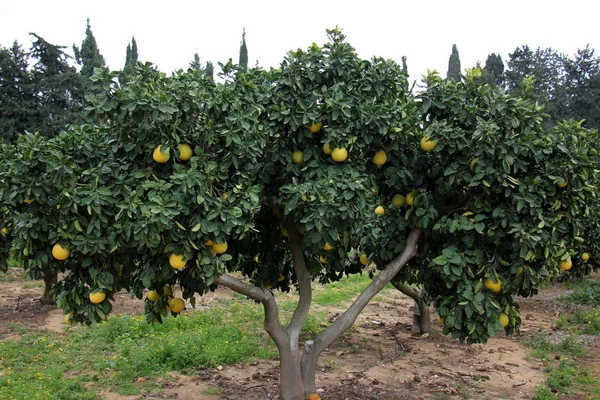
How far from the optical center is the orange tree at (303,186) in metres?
3.14

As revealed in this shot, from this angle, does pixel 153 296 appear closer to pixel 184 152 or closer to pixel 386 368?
pixel 184 152

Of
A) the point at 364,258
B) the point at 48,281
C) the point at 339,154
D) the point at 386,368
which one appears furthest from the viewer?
the point at 48,281

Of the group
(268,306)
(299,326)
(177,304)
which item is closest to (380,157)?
(268,306)

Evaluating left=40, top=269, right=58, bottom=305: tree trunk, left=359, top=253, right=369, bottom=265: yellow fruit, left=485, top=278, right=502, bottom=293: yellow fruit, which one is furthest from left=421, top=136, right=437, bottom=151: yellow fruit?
left=40, top=269, right=58, bottom=305: tree trunk

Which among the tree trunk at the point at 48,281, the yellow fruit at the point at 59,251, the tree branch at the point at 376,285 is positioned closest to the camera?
the yellow fruit at the point at 59,251

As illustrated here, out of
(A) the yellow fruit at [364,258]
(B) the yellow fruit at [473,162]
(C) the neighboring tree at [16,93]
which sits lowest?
Result: (A) the yellow fruit at [364,258]

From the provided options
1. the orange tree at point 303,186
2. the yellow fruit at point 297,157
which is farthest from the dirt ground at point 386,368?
the yellow fruit at point 297,157

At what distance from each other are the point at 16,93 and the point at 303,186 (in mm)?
17415

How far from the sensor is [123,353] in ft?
21.4

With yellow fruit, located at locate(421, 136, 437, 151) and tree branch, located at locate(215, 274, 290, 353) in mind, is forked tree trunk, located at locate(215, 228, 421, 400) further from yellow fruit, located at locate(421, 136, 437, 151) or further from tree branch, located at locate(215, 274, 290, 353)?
yellow fruit, located at locate(421, 136, 437, 151)

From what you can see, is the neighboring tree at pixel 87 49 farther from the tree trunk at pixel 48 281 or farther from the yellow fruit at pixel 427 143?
the yellow fruit at pixel 427 143

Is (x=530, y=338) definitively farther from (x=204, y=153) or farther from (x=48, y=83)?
(x=48, y=83)

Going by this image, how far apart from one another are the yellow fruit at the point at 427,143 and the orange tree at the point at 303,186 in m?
0.01

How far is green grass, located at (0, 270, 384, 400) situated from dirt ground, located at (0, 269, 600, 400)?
235 mm
